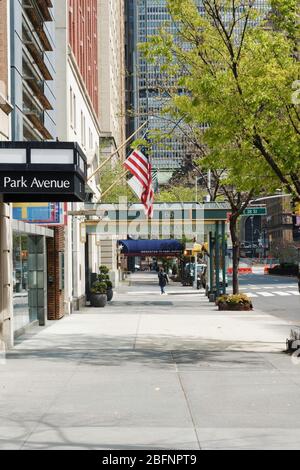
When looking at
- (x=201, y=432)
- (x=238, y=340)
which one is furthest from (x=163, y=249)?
(x=201, y=432)

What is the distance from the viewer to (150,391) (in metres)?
12.1

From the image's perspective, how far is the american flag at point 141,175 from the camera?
28781mm

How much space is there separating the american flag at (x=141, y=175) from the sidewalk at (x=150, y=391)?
7740 mm

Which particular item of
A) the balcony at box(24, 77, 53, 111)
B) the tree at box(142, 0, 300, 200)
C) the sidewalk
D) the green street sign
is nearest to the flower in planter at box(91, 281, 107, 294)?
the green street sign

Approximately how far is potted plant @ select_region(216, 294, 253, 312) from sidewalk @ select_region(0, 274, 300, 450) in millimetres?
9625

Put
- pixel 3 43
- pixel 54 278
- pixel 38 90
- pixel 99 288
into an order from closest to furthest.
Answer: pixel 3 43, pixel 38 90, pixel 54 278, pixel 99 288

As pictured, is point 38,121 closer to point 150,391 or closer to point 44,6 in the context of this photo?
point 44,6

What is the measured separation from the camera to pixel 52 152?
14.8 meters

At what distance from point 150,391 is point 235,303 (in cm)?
2095

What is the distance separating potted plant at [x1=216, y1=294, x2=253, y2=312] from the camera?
3269 cm

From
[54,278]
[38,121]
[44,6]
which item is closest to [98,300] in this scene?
[54,278]
